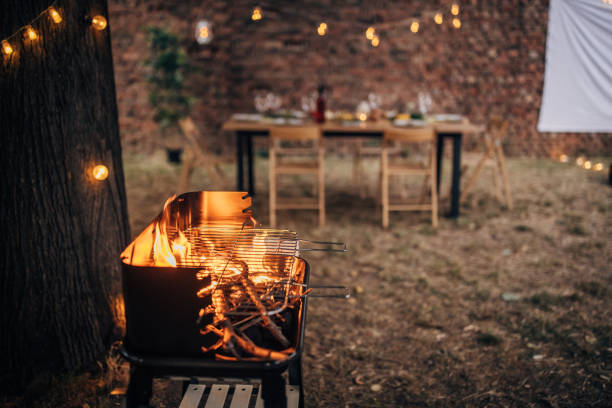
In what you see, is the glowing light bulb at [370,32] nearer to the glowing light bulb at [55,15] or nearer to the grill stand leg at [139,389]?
the glowing light bulb at [55,15]

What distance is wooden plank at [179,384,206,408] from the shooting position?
155 centimetres

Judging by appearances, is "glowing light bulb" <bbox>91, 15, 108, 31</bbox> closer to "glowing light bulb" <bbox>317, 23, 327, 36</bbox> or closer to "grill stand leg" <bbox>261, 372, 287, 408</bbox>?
"grill stand leg" <bbox>261, 372, 287, 408</bbox>

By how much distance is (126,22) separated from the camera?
6.73 metres

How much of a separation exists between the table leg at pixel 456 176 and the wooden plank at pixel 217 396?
3228mm

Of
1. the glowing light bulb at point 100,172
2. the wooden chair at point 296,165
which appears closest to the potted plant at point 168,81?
the wooden chair at point 296,165

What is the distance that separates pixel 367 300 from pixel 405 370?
70 centimetres

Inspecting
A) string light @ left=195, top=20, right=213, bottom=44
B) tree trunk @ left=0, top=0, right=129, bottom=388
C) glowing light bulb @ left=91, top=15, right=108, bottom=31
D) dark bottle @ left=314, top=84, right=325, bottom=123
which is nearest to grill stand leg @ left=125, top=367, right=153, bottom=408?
tree trunk @ left=0, top=0, right=129, bottom=388

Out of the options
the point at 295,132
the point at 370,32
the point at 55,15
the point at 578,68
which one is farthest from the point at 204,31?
the point at 55,15

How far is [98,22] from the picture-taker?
1.90 metres

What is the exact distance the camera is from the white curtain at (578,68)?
538cm

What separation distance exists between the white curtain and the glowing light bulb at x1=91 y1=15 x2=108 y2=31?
16.6 feet

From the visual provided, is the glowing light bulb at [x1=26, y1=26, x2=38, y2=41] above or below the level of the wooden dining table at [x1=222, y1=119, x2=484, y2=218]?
above

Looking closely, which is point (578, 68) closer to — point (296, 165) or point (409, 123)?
point (409, 123)

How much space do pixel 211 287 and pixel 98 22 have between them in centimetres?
128
